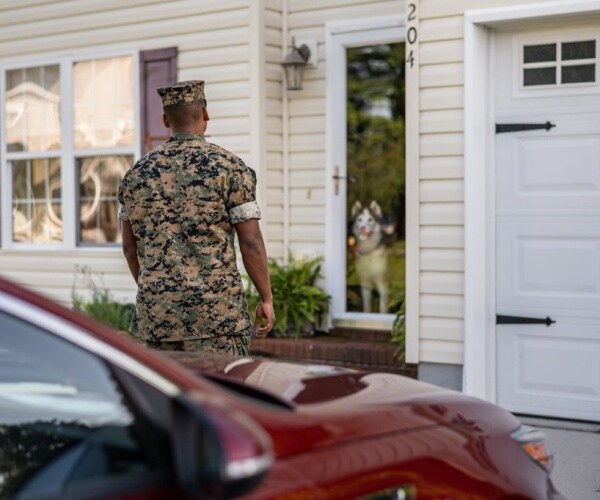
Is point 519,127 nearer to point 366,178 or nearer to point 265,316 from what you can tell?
point 366,178

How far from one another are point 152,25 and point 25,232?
7.90 ft

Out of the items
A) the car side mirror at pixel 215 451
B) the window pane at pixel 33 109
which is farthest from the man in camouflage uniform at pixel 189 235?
the window pane at pixel 33 109

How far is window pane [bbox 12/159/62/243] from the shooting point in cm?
933

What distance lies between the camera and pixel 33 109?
30.6 ft

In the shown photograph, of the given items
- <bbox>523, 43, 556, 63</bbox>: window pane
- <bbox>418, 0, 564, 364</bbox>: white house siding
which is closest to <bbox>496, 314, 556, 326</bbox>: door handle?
<bbox>418, 0, 564, 364</bbox>: white house siding

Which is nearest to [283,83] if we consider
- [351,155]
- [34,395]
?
[351,155]

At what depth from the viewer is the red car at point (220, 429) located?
80.0 inches

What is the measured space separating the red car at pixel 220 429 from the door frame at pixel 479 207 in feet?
11.0

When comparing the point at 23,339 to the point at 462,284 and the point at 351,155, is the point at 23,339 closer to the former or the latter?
the point at 462,284

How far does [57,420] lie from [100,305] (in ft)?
19.7

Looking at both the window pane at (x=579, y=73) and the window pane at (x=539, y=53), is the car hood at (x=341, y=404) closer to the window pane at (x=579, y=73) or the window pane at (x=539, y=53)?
the window pane at (x=579, y=73)

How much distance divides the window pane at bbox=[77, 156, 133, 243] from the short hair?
4.61 m

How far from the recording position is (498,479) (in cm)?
282

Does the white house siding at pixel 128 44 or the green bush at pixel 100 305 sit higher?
the white house siding at pixel 128 44
